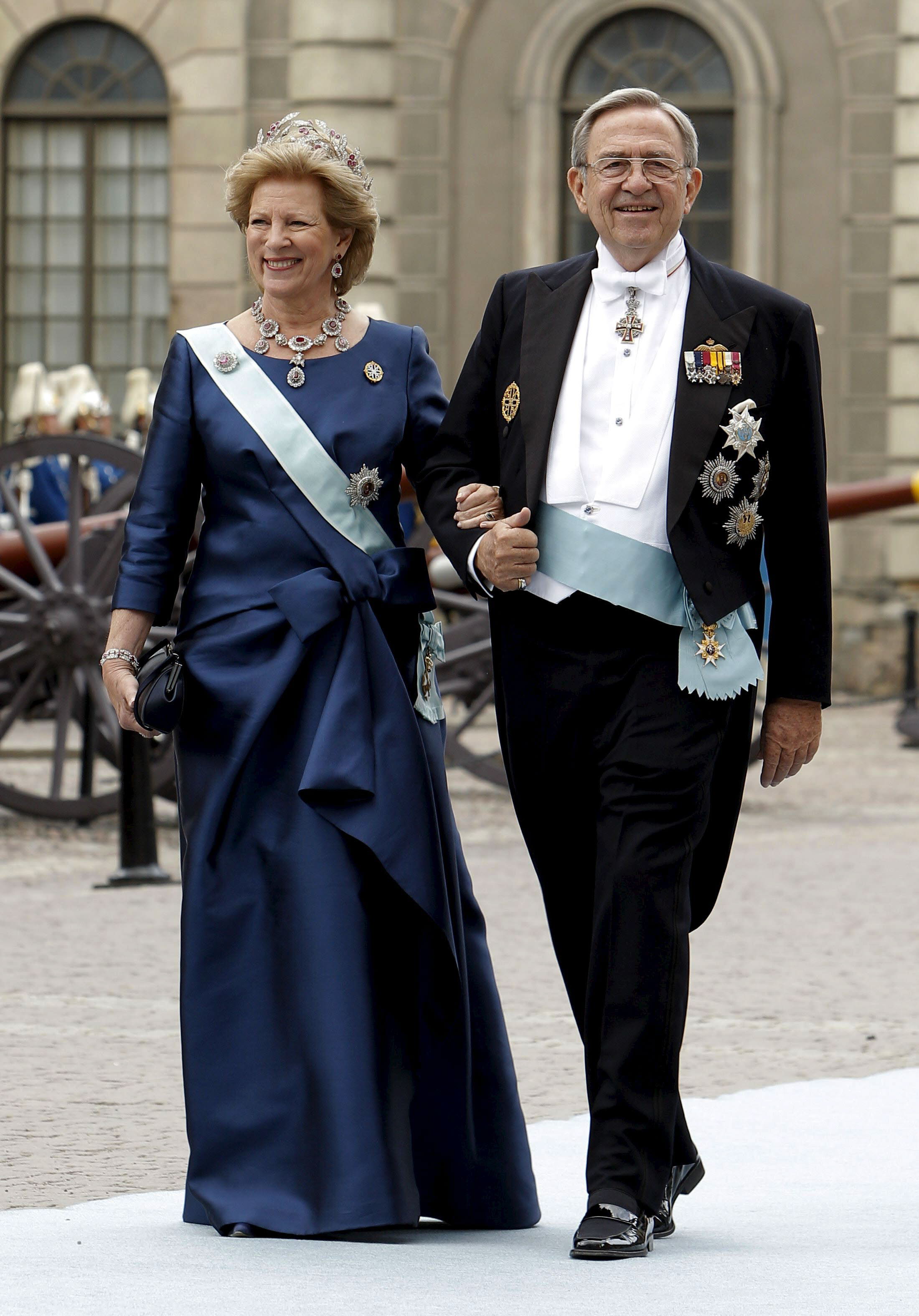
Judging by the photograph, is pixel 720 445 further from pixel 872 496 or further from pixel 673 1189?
pixel 872 496

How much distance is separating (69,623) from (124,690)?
5.48 meters

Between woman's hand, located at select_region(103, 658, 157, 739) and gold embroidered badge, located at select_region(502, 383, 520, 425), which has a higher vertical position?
gold embroidered badge, located at select_region(502, 383, 520, 425)

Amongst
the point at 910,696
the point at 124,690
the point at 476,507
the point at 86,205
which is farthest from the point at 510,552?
the point at 86,205

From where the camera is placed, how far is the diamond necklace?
358 centimetres

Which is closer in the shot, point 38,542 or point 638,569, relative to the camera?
point 638,569

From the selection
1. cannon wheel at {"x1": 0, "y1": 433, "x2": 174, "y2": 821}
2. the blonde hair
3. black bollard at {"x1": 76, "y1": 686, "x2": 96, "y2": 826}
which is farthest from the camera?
black bollard at {"x1": 76, "y1": 686, "x2": 96, "y2": 826}

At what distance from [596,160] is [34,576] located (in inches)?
238

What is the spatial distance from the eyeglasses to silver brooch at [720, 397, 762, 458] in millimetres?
350

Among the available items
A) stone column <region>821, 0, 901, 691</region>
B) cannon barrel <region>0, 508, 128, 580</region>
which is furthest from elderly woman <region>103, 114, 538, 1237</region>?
stone column <region>821, 0, 901, 691</region>

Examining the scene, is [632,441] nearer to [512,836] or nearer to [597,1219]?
[597,1219]

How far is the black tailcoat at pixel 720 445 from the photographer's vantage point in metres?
3.43

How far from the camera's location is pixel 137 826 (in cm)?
755

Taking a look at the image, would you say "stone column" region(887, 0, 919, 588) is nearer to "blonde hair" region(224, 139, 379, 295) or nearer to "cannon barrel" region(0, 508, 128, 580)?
"cannon barrel" region(0, 508, 128, 580)

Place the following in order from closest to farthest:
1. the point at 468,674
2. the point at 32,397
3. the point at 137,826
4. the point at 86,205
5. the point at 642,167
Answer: the point at 642,167
the point at 137,826
the point at 468,674
the point at 32,397
the point at 86,205
